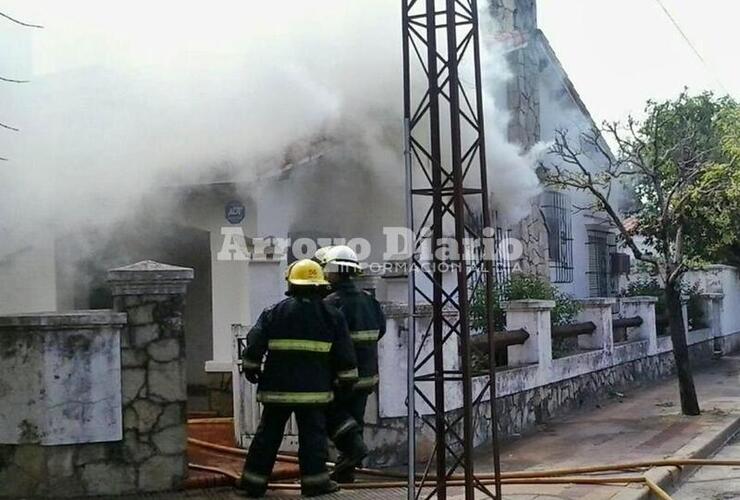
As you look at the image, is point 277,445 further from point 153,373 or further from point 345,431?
point 153,373

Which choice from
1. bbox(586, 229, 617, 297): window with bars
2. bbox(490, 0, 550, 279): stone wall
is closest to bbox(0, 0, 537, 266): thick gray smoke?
bbox(490, 0, 550, 279): stone wall

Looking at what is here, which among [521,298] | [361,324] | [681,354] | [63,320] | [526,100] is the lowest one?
[681,354]

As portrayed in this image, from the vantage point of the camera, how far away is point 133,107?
28.7 ft

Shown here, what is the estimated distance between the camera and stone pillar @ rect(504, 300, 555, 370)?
9453 mm

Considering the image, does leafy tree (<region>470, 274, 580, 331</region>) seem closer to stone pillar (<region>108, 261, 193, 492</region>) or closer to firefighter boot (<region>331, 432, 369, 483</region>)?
firefighter boot (<region>331, 432, 369, 483</region>)

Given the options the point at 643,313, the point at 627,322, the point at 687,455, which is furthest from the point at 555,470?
the point at 643,313

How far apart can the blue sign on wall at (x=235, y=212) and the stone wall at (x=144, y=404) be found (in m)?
3.14

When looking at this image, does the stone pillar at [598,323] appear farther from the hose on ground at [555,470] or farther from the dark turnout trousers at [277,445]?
the dark turnout trousers at [277,445]

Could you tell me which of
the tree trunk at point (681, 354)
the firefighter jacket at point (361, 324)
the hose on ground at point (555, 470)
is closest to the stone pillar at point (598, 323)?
the tree trunk at point (681, 354)

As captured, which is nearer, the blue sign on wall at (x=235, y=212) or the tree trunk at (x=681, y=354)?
the blue sign on wall at (x=235, y=212)

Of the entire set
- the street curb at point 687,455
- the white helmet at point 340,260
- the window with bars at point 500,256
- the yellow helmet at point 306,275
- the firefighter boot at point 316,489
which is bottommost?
the street curb at point 687,455

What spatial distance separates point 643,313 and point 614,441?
5.82m

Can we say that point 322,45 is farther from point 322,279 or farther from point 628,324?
point 628,324

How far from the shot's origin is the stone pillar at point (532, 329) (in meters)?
9.45
